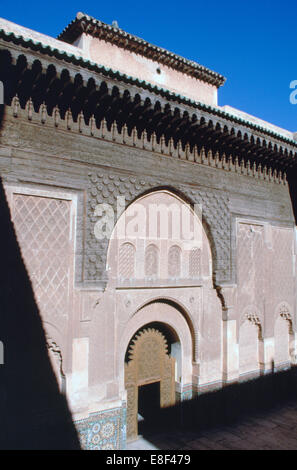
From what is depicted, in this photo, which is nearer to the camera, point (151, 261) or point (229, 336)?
point (151, 261)

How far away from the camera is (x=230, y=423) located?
6004mm

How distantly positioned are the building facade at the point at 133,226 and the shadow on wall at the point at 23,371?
0.12m

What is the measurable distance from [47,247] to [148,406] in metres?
3.20

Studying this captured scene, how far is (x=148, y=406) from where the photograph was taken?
5848mm

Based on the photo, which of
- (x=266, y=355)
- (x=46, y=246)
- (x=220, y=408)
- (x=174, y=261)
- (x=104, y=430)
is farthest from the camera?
(x=266, y=355)

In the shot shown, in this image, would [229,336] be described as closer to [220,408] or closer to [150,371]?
[220,408]

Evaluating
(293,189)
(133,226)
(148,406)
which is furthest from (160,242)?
(293,189)

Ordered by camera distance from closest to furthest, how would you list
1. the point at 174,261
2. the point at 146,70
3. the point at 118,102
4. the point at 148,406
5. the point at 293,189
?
the point at 118,102, the point at 174,261, the point at 148,406, the point at 146,70, the point at 293,189

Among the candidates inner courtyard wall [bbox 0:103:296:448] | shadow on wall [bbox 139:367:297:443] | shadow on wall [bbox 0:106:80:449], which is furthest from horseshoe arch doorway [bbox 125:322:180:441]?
shadow on wall [bbox 0:106:80:449]

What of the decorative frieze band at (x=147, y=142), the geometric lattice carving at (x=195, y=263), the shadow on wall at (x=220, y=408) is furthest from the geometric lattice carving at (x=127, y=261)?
the shadow on wall at (x=220, y=408)

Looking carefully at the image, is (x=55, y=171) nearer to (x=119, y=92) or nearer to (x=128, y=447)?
(x=119, y=92)

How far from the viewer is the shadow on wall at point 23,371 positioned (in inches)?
155
